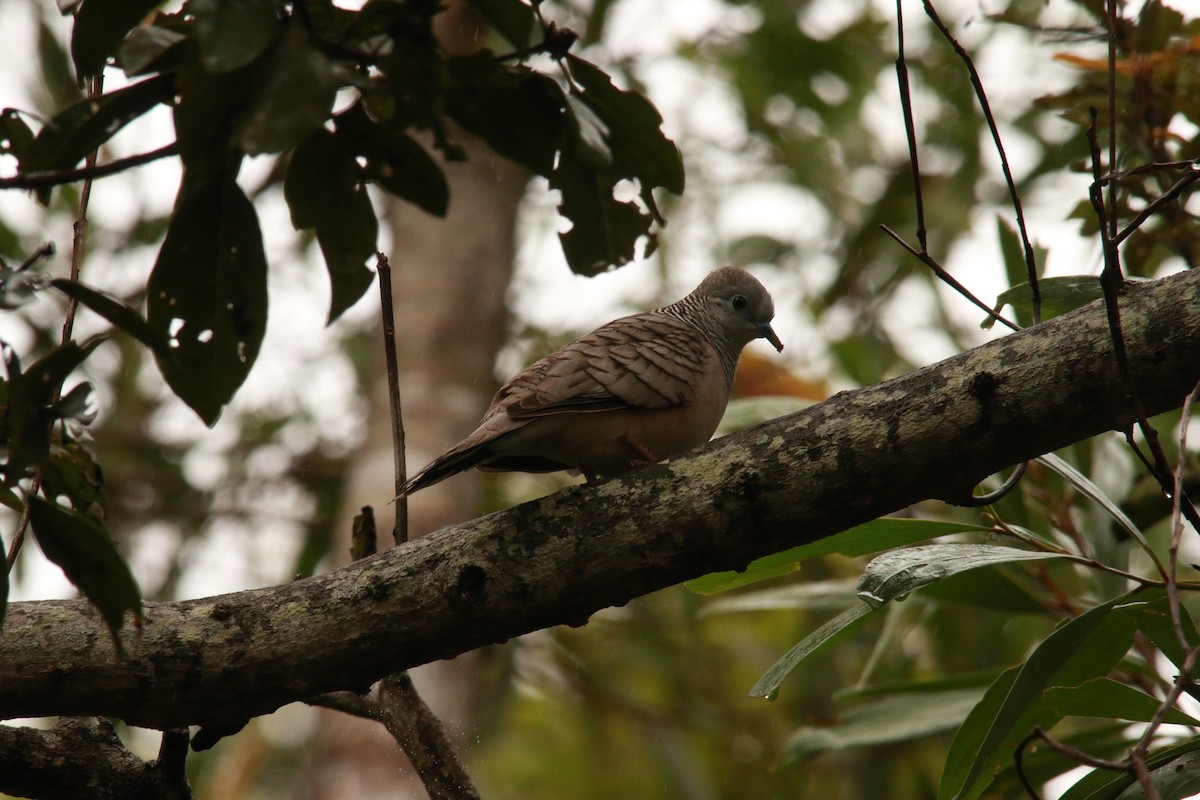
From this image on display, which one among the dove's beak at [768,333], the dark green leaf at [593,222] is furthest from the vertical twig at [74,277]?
the dove's beak at [768,333]

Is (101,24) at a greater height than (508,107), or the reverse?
(101,24)

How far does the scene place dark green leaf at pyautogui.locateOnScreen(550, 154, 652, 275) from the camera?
2.37 meters

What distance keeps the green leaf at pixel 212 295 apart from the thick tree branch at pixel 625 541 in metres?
0.59

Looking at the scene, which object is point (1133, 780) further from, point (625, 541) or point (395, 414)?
point (395, 414)

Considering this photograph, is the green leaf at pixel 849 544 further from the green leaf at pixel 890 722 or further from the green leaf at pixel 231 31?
the green leaf at pixel 231 31

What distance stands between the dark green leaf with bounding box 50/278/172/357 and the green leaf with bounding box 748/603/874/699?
1691mm

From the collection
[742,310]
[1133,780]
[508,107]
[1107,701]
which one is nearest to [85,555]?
[508,107]

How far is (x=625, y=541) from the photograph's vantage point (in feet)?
8.18

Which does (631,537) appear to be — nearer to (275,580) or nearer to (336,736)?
(336,736)

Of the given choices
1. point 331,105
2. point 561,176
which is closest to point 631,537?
point 561,176

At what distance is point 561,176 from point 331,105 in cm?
70

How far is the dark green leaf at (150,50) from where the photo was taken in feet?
5.88

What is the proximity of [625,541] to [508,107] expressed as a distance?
952 millimetres

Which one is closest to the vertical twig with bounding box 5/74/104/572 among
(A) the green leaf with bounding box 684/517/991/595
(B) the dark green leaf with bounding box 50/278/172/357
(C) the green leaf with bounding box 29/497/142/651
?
(C) the green leaf with bounding box 29/497/142/651
